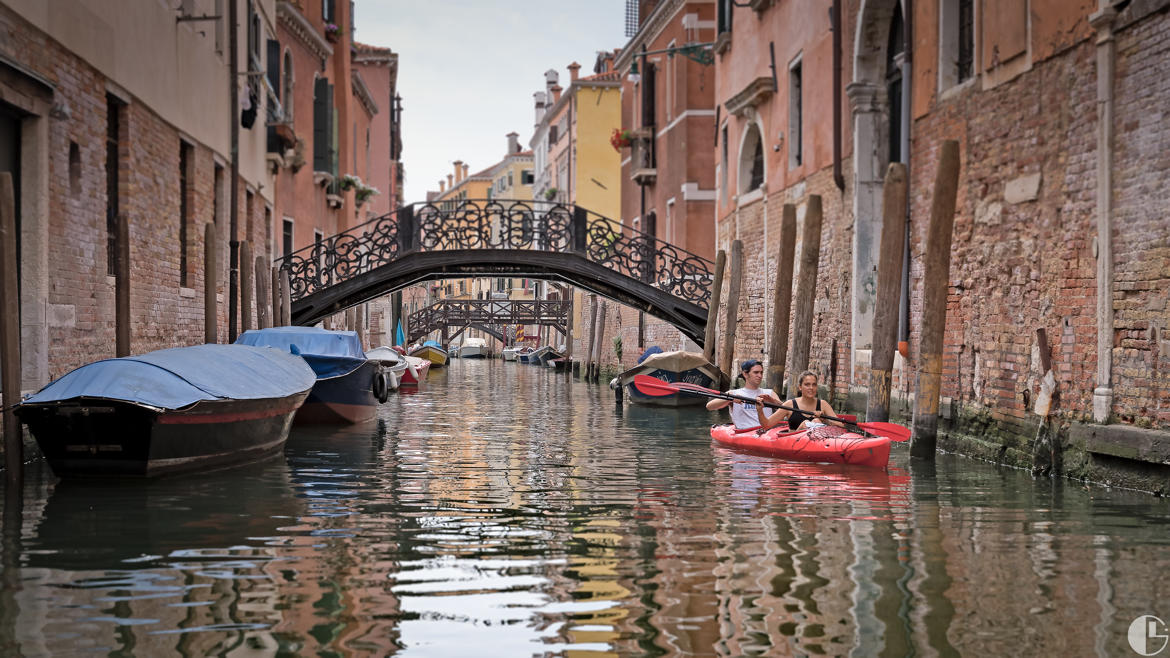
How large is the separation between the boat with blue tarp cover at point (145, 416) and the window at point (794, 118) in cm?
865

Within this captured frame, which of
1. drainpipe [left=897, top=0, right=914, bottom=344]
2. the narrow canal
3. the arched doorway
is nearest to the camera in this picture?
the narrow canal

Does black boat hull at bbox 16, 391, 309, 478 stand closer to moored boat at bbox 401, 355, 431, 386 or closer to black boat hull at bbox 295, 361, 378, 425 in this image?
black boat hull at bbox 295, 361, 378, 425

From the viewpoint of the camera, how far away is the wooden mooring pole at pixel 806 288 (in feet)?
43.8

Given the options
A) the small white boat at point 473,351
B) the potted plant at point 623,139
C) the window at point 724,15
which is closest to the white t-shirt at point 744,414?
the window at point 724,15

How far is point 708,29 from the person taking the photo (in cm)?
2467

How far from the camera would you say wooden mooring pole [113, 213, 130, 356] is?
9.91m

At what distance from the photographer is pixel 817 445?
10312 millimetres

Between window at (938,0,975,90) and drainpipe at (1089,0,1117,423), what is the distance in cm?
295

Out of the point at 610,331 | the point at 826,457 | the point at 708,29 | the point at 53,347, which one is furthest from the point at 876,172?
the point at 610,331

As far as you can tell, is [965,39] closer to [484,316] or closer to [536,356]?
[536,356]

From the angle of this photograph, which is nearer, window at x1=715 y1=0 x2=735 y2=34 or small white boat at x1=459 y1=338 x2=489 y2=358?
window at x1=715 y1=0 x2=735 y2=34

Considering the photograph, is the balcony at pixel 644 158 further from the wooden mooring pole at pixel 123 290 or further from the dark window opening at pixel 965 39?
the wooden mooring pole at pixel 123 290

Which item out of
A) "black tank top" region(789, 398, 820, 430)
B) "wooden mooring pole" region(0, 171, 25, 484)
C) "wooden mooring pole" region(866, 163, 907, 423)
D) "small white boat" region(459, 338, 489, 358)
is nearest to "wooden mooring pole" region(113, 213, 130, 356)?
"wooden mooring pole" region(0, 171, 25, 484)

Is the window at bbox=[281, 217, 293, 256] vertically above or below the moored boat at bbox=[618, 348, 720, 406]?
above
